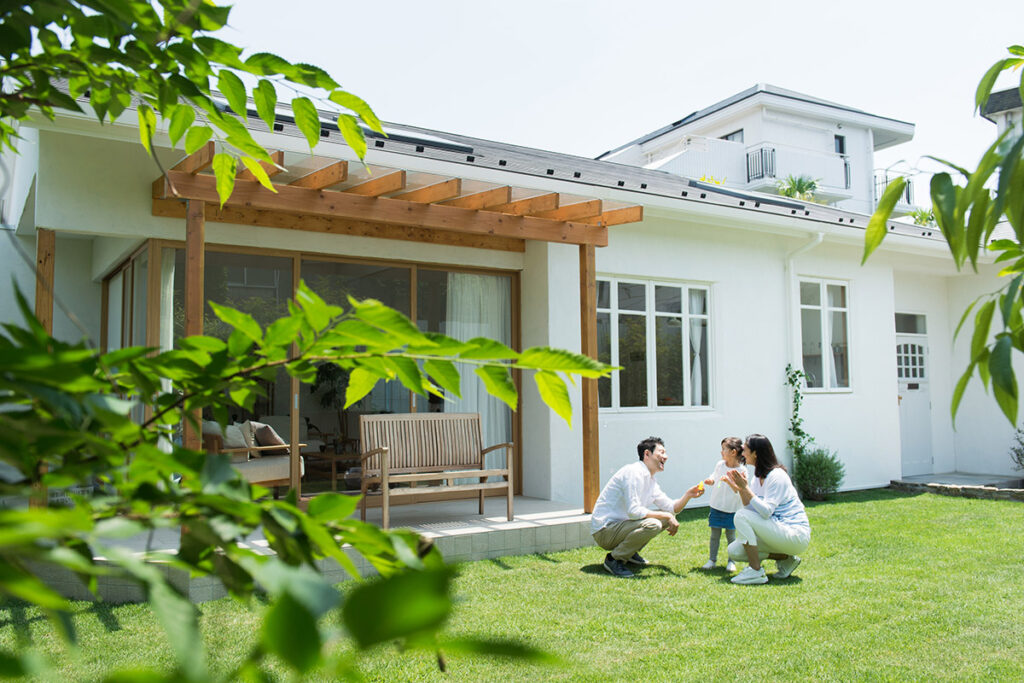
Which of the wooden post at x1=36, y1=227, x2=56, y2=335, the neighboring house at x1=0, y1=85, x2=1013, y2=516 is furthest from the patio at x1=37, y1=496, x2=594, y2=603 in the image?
the wooden post at x1=36, y1=227, x2=56, y2=335

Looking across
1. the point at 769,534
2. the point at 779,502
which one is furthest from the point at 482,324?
the point at 769,534

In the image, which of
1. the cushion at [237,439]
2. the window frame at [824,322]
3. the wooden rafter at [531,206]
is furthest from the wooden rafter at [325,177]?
the window frame at [824,322]

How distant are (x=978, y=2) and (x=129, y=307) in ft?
27.2

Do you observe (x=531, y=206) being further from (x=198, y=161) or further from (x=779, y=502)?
(x=779, y=502)

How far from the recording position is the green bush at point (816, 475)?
35.3ft

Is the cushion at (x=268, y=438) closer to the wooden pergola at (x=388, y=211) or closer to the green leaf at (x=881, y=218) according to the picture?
the wooden pergola at (x=388, y=211)

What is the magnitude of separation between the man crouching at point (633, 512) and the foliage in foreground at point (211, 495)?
5.93 m

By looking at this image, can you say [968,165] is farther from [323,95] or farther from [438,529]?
[438,529]

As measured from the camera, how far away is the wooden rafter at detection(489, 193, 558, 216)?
7.63 m

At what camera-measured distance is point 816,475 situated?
35.3 ft

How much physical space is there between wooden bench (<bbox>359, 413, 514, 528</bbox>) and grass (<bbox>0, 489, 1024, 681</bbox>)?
0.95 meters

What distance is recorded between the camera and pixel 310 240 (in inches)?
324

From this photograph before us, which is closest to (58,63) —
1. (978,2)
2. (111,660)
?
(978,2)

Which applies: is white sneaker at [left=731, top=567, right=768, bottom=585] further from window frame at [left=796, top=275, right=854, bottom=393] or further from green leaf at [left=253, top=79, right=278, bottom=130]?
green leaf at [left=253, top=79, right=278, bottom=130]
